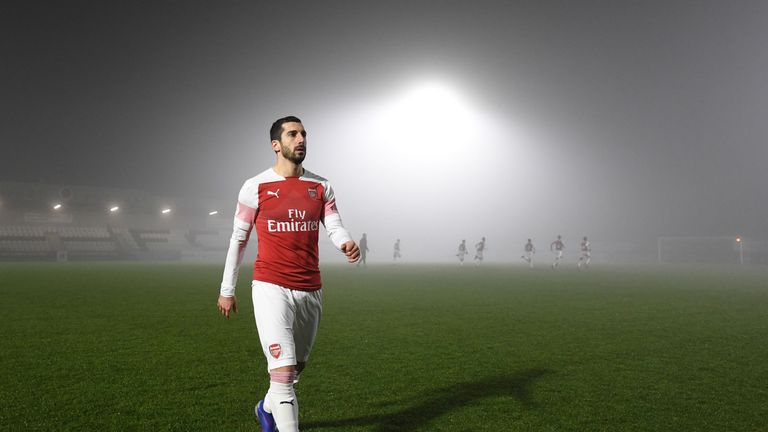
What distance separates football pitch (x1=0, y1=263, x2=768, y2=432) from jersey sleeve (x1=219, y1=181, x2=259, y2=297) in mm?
1148

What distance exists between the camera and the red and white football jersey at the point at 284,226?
3957 mm

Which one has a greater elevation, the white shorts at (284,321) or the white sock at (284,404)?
the white shorts at (284,321)

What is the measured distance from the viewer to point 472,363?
260 inches

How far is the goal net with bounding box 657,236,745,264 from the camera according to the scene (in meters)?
51.2

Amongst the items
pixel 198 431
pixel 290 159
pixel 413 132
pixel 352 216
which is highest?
pixel 413 132

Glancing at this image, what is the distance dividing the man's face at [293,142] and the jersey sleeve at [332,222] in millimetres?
345

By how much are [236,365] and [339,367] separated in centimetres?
123

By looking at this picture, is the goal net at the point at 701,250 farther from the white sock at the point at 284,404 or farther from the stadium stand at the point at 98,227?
the white sock at the point at 284,404

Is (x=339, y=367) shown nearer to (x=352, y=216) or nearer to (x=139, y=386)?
(x=139, y=386)

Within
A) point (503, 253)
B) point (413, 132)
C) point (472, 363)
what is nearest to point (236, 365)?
point (472, 363)

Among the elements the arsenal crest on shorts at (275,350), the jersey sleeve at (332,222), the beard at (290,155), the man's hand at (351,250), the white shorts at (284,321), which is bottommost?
the arsenal crest on shorts at (275,350)

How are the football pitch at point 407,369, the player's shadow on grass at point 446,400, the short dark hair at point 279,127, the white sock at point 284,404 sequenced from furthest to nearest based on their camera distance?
the football pitch at point 407,369 → the player's shadow on grass at point 446,400 → the short dark hair at point 279,127 → the white sock at point 284,404

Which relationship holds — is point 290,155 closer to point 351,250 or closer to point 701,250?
point 351,250

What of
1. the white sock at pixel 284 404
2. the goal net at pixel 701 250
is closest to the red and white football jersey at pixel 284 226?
the white sock at pixel 284 404
